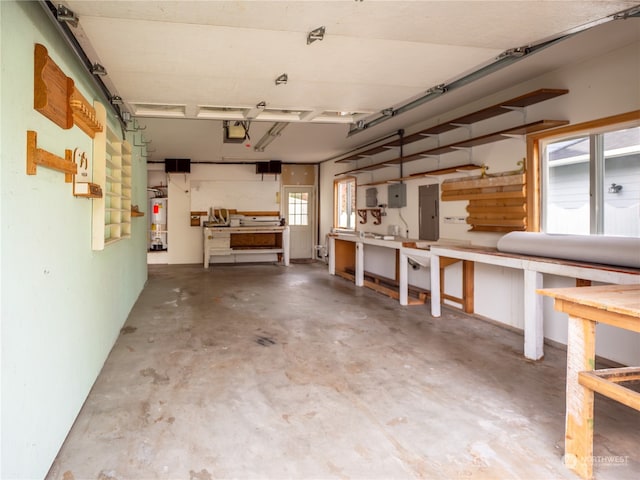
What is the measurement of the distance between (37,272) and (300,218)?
30.0 feet

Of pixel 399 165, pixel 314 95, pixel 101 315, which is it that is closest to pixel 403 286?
pixel 399 165

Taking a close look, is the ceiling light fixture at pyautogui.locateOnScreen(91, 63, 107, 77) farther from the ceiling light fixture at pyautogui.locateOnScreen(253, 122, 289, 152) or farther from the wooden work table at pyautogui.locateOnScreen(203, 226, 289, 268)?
the wooden work table at pyautogui.locateOnScreen(203, 226, 289, 268)

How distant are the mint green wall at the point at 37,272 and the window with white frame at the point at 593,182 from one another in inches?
152

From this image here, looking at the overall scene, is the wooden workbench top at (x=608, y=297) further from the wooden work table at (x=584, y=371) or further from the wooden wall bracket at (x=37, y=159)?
the wooden wall bracket at (x=37, y=159)

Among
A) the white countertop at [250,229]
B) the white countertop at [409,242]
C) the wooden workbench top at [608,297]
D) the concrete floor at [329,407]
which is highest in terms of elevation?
the white countertop at [250,229]

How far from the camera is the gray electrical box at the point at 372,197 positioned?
24.0 feet

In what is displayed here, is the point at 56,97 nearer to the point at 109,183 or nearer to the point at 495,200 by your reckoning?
the point at 109,183

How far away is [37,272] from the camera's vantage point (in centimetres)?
176

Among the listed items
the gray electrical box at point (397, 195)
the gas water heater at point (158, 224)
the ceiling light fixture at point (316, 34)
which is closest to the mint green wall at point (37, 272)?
the ceiling light fixture at point (316, 34)

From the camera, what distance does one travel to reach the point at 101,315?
10.5 feet

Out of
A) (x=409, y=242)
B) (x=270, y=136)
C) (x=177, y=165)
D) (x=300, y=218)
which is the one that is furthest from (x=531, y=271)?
(x=177, y=165)

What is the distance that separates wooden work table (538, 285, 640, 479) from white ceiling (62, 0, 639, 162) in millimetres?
1504

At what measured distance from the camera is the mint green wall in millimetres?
1468

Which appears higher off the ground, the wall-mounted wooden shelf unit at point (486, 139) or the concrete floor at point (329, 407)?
the wall-mounted wooden shelf unit at point (486, 139)
